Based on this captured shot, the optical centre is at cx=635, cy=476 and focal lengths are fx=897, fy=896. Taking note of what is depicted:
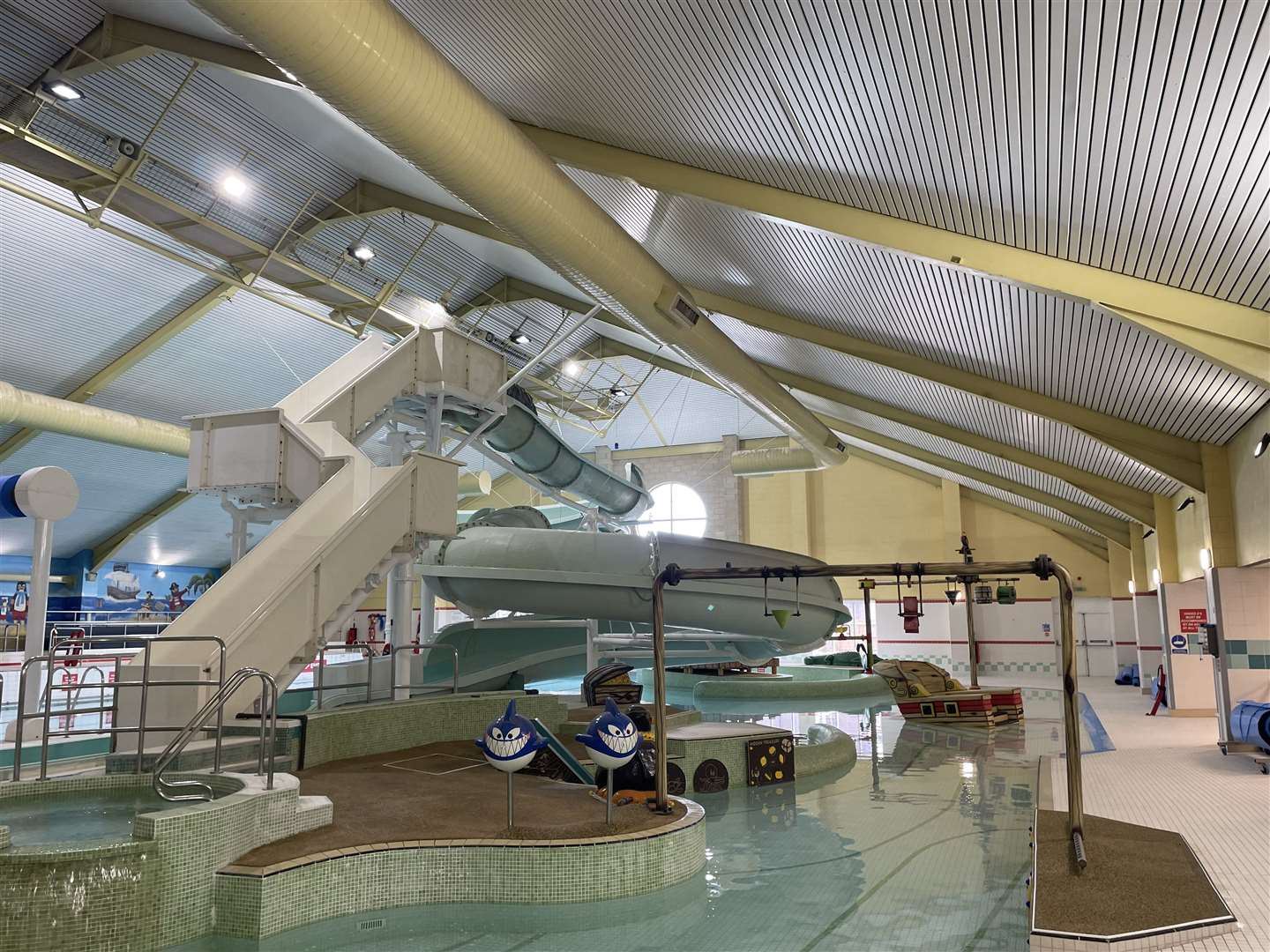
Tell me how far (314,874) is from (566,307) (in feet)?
47.0

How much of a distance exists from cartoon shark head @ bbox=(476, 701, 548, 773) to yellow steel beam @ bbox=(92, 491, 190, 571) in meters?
18.2

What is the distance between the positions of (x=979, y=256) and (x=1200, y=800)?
4.67 meters

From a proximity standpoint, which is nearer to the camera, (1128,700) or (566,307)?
(1128,700)

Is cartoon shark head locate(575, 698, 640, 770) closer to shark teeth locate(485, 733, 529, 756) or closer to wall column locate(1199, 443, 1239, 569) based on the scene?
shark teeth locate(485, 733, 529, 756)

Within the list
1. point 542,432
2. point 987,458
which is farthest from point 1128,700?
point 542,432

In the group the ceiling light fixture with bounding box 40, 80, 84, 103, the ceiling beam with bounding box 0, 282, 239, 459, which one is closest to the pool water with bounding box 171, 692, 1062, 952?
the ceiling light fixture with bounding box 40, 80, 84, 103

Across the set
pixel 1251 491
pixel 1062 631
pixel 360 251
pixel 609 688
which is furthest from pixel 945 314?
pixel 360 251

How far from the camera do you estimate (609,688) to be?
11297mm

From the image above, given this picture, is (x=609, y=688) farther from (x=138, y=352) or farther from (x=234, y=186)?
(x=138, y=352)

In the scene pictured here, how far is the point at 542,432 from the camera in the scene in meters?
14.0

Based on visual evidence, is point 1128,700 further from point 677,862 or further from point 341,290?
point 341,290

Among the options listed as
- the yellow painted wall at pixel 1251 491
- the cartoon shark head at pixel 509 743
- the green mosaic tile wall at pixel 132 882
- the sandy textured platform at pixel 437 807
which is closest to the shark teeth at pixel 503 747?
the cartoon shark head at pixel 509 743

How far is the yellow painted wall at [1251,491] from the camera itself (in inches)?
306

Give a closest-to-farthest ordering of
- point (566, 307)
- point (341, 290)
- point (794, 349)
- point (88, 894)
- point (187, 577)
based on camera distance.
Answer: point (88, 894) < point (794, 349) < point (341, 290) < point (566, 307) < point (187, 577)
